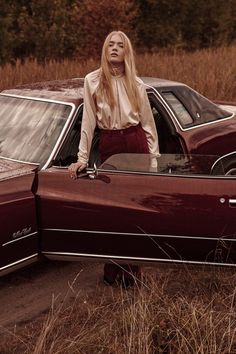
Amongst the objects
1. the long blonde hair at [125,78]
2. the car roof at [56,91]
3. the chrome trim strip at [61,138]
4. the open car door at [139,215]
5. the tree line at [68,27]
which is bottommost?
the tree line at [68,27]

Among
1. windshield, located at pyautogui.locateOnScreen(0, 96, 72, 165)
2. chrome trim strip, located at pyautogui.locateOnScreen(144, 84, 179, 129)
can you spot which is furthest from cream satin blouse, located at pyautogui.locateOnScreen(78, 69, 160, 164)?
chrome trim strip, located at pyautogui.locateOnScreen(144, 84, 179, 129)

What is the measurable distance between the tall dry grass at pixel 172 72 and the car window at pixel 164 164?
612cm

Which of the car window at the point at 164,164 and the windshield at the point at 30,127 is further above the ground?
the windshield at the point at 30,127

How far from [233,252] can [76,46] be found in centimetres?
2356

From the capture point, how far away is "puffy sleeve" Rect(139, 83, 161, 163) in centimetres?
406

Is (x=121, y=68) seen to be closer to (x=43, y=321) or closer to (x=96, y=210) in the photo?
(x=96, y=210)

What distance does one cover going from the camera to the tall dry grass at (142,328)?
3084mm

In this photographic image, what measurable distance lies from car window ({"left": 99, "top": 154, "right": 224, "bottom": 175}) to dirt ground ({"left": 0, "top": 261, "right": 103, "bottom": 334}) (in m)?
0.88

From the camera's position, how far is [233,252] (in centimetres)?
387

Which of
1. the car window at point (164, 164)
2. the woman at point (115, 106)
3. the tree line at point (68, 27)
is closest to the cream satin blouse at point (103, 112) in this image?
the woman at point (115, 106)

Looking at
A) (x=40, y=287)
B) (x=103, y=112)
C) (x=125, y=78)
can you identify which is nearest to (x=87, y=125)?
(x=103, y=112)

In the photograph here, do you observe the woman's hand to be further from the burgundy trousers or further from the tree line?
the tree line

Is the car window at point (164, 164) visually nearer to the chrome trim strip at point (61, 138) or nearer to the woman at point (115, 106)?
the woman at point (115, 106)

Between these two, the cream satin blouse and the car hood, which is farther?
the cream satin blouse
